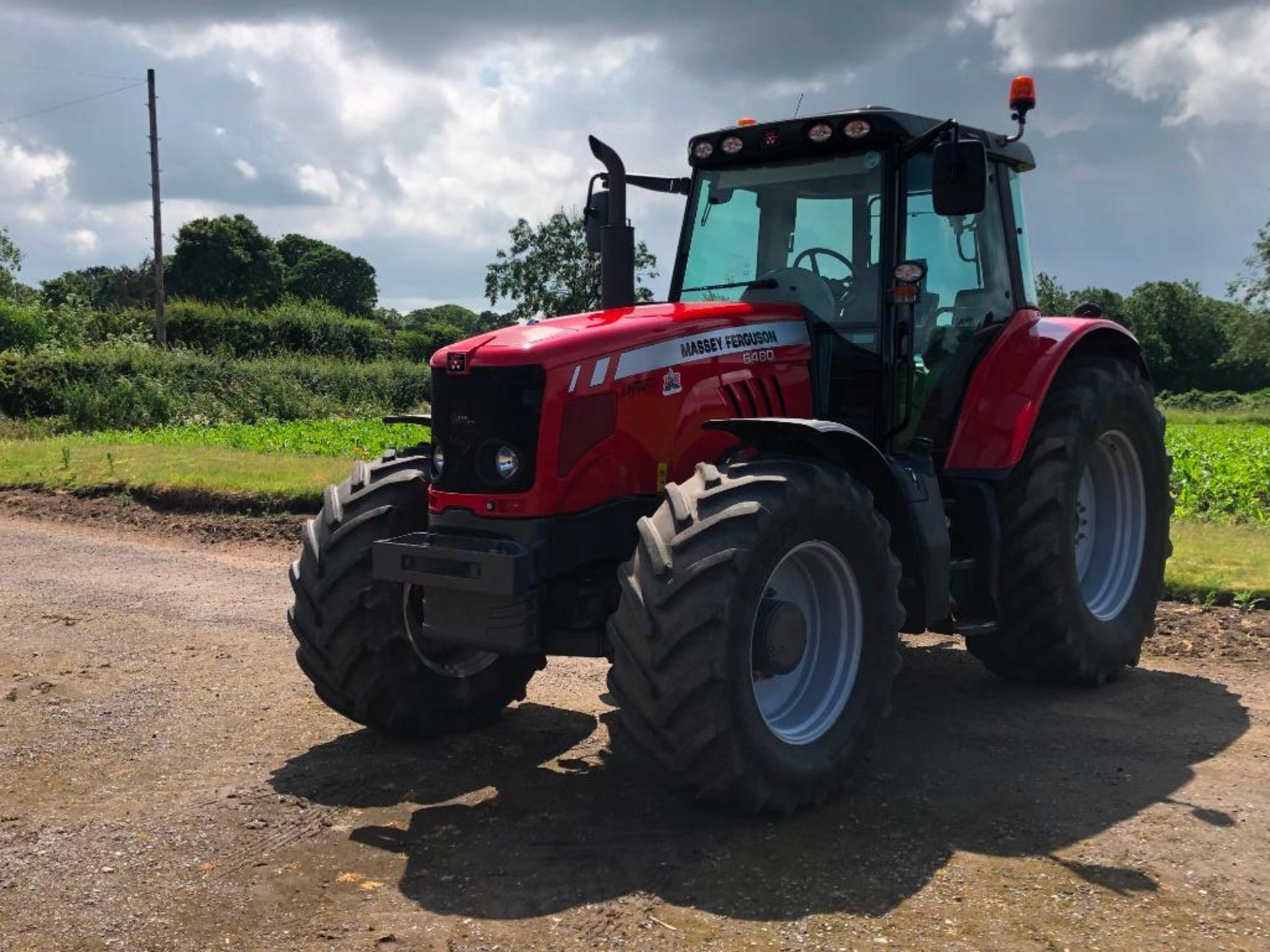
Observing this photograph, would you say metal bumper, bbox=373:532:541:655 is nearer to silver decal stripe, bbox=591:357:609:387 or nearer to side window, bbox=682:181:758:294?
silver decal stripe, bbox=591:357:609:387

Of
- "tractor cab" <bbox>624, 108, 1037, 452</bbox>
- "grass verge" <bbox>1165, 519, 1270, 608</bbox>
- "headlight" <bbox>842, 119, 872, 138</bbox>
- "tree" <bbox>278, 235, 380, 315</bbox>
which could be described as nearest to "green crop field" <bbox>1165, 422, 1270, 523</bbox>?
"grass verge" <bbox>1165, 519, 1270, 608</bbox>

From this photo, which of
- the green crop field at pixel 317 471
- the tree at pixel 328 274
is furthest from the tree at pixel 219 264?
the green crop field at pixel 317 471

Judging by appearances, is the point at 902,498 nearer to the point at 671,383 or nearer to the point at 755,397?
the point at 755,397

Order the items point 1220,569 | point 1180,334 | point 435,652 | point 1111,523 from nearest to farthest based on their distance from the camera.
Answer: point 435,652
point 1111,523
point 1220,569
point 1180,334

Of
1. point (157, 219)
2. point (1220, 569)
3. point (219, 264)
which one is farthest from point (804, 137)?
point (219, 264)

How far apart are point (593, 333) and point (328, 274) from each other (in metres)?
78.1

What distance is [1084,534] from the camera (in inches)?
267

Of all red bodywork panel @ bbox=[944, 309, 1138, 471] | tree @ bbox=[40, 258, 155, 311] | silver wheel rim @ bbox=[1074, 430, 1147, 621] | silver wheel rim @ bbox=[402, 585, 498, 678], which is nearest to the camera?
silver wheel rim @ bbox=[402, 585, 498, 678]

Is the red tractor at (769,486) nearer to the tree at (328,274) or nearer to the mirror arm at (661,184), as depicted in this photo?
the mirror arm at (661,184)

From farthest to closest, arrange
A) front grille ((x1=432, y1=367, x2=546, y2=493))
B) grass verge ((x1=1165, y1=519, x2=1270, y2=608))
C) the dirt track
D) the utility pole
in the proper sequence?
the utility pole < grass verge ((x1=1165, y1=519, x2=1270, y2=608)) < front grille ((x1=432, y1=367, x2=546, y2=493)) < the dirt track

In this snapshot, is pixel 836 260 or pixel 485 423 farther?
pixel 836 260

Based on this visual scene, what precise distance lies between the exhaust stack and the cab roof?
521mm

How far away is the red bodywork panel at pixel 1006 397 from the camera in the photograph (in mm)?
5875

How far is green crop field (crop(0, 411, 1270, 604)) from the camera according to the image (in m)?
8.70
